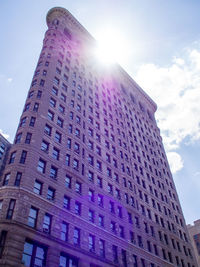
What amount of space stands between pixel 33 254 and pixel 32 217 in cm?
410

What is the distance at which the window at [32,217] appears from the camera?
3085 cm

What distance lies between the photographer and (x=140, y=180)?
61812mm

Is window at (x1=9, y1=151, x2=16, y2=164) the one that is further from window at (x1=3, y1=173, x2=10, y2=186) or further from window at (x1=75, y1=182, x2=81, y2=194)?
window at (x1=75, y1=182, x2=81, y2=194)

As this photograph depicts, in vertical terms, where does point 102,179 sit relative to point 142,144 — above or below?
below

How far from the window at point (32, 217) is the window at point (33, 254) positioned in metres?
2.09

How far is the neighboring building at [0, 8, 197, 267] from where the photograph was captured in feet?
104

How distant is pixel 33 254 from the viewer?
28875mm

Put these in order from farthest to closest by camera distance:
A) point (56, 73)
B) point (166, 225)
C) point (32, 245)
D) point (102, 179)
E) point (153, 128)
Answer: point (153, 128), point (166, 225), point (56, 73), point (102, 179), point (32, 245)

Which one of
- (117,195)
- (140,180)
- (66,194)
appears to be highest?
(140,180)

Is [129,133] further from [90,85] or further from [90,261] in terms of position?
[90,261]

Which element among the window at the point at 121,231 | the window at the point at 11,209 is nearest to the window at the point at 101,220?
the window at the point at 121,231

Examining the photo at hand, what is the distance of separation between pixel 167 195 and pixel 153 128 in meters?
27.5

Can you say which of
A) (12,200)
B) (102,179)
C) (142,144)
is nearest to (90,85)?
(142,144)

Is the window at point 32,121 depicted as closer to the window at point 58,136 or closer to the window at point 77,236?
the window at point 58,136
